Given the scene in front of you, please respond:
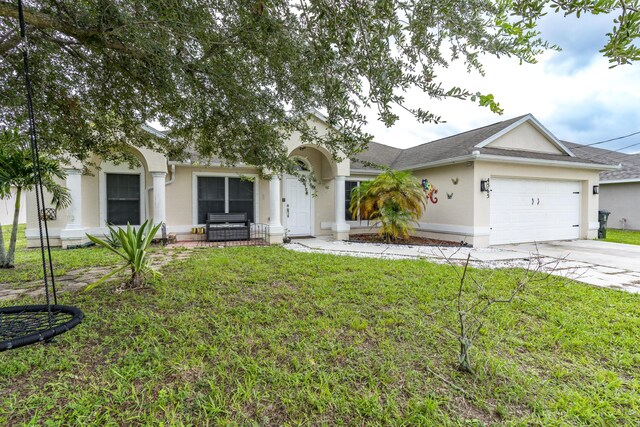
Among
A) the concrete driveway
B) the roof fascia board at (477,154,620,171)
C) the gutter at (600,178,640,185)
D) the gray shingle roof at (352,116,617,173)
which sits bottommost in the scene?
the concrete driveway

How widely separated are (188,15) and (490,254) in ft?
26.3

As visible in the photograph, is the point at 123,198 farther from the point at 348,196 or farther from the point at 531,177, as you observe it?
the point at 531,177

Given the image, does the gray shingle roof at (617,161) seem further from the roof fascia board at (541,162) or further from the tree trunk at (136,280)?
the tree trunk at (136,280)

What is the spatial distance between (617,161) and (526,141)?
12.7 m

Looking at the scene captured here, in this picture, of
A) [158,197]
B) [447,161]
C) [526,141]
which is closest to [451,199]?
[447,161]

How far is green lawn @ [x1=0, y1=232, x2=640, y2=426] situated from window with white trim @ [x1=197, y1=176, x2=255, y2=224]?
5.71 meters

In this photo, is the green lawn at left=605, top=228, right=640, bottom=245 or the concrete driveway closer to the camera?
the concrete driveway

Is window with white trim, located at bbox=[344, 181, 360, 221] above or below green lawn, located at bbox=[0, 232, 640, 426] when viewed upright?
above

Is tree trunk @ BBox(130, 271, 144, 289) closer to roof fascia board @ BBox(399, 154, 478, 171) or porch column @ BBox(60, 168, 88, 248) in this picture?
porch column @ BBox(60, 168, 88, 248)

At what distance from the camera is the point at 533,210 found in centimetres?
966

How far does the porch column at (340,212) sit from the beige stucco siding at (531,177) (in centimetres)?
402

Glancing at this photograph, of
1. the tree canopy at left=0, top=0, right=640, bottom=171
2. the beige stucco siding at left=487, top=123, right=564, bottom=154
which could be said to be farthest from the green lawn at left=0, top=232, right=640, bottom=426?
the beige stucco siding at left=487, top=123, right=564, bottom=154

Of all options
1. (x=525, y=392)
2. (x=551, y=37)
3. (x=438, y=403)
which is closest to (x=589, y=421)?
(x=525, y=392)

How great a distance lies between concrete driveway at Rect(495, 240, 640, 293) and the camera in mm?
5340
